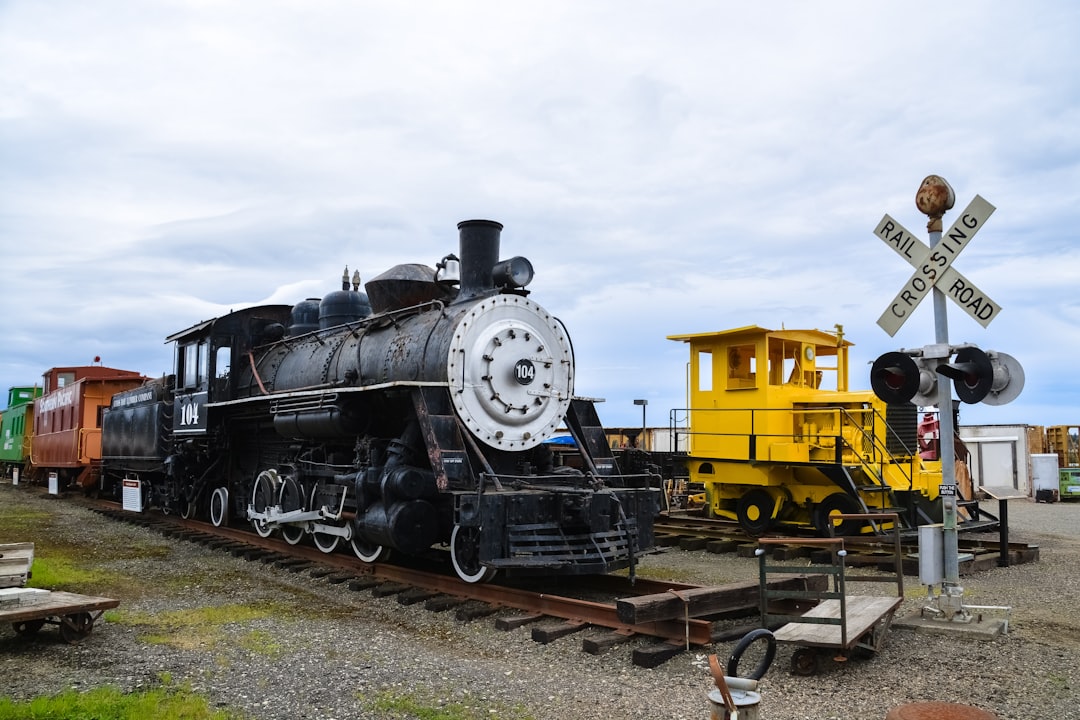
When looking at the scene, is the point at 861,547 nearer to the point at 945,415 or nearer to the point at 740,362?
the point at 740,362

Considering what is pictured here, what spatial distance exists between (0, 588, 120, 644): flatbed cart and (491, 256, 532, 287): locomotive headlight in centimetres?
477

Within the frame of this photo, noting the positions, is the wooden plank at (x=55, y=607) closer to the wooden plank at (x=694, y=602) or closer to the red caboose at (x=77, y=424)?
the wooden plank at (x=694, y=602)

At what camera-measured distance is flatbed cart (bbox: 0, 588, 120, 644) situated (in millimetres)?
6012

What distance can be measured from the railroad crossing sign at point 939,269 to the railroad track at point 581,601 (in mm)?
2412

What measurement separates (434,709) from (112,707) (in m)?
1.78

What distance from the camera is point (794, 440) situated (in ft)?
42.6

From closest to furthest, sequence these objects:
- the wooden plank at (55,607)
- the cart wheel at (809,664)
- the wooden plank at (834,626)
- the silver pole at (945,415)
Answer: the wooden plank at (834,626) → the cart wheel at (809,664) → the wooden plank at (55,607) → the silver pole at (945,415)

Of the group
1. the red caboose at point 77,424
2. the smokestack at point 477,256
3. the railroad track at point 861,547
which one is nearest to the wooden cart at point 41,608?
the smokestack at point 477,256

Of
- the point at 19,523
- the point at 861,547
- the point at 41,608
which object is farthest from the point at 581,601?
the point at 19,523

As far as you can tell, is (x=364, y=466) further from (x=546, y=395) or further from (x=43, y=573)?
(x=43, y=573)

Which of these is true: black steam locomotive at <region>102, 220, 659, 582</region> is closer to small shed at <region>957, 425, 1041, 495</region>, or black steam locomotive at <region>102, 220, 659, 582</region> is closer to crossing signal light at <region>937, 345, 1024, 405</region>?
crossing signal light at <region>937, 345, 1024, 405</region>

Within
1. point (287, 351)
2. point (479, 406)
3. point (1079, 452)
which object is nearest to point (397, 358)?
point (479, 406)

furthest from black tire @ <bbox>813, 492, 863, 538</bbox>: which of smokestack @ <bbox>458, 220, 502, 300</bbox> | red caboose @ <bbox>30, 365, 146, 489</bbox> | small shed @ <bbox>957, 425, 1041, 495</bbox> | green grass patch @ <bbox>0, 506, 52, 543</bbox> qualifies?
red caboose @ <bbox>30, 365, 146, 489</bbox>

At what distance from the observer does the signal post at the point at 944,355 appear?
255 inches
